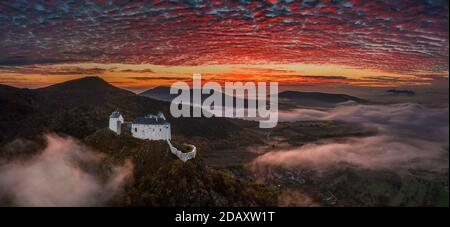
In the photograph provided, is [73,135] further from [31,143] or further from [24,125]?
[24,125]

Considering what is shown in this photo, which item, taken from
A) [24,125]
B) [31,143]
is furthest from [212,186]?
[24,125]

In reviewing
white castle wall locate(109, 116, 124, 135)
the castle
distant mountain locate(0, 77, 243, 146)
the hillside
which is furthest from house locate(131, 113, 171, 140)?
distant mountain locate(0, 77, 243, 146)

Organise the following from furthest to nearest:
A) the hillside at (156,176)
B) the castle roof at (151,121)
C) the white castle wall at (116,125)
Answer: the white castle wall at (116,125) → the castle roof at (151,121) → the hillside at (156,176)

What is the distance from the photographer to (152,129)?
2251 inches

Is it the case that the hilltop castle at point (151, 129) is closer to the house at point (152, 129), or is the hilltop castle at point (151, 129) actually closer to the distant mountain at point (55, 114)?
the house at point (152, 129)

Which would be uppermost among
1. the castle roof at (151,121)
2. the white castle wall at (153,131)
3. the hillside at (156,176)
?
the castle roof at (151,121)

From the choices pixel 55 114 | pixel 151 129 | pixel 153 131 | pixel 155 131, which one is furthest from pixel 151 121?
pixel 55 114

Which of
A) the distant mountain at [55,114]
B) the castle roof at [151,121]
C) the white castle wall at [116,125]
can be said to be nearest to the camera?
the castle roof at [151,121]

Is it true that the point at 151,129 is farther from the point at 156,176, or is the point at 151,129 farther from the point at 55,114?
the point at 55,114

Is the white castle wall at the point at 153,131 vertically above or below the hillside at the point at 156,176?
above

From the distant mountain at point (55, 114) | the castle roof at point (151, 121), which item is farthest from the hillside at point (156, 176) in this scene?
the distant mountain at point (55, 114)

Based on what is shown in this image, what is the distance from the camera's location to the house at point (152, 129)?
57.0 m

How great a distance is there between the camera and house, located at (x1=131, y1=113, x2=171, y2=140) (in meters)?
57.0
